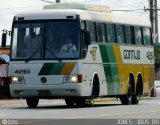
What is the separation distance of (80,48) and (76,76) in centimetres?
98

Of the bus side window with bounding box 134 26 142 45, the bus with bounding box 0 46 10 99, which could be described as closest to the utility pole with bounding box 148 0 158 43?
the bus with bounding box 0 46 10 99

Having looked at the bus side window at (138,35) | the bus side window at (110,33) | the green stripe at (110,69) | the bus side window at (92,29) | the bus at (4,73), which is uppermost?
the bus side window at (92,29)

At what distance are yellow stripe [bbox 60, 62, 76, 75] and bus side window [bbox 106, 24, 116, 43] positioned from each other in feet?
11.6

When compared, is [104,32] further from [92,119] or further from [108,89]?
[92,119]

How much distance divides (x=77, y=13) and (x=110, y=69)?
3608 mm

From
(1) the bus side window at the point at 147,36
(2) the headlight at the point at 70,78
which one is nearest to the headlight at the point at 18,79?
(2) the headlight at the point at 70,78

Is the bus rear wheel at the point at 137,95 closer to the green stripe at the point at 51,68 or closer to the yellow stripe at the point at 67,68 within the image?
the yellow stripe at the point at 67,68

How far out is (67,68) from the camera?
3006 cm

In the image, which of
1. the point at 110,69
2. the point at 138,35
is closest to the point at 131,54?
the point at 138,35

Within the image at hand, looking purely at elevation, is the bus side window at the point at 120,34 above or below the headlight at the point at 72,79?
above

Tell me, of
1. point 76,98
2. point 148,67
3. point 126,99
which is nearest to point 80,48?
point 76,98

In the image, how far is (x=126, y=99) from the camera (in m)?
35.4

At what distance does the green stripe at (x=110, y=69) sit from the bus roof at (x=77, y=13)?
1.16m

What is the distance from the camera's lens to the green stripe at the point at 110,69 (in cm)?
3266
